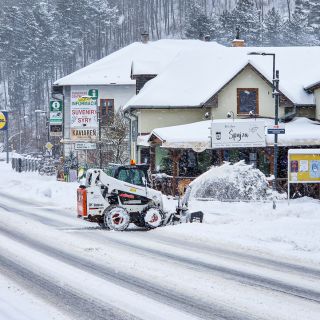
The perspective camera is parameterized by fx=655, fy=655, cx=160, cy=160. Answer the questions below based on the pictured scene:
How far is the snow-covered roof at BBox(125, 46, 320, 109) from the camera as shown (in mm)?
36656

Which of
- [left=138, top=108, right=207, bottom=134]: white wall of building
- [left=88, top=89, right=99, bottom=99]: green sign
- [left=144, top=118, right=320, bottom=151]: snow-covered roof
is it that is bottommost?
[left=144, top=118, right=320, bottom=151]: snow-covered roof

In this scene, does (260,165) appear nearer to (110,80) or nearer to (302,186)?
(302,186)

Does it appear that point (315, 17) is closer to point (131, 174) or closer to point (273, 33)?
point (273, 33)

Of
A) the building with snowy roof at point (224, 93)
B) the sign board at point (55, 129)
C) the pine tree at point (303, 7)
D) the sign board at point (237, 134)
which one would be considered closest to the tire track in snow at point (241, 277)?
the sign board at point (237, 134)

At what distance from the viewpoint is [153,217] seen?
19.1 meters

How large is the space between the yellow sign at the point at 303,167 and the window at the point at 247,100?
42.3 ft

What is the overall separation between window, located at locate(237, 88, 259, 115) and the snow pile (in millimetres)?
9916

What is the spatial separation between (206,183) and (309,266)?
1492 cm

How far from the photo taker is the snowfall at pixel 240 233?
9516 millimetres

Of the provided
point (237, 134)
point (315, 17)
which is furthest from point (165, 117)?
point (315, 17)

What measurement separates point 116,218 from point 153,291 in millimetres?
8864

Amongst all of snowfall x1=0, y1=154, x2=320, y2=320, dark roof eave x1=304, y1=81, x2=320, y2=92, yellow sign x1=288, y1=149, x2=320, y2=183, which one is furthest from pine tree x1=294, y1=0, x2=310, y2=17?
yellow sign x1=288, y1=149, x2=320, y2=183

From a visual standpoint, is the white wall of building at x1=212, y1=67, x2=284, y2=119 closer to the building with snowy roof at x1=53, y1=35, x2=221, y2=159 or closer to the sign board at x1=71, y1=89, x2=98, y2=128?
the sign board at x1=71, y1=89, x2=98, y2=128

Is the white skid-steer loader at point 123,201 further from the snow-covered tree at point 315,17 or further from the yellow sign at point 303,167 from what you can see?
the snow-covered tree at point 315,17
